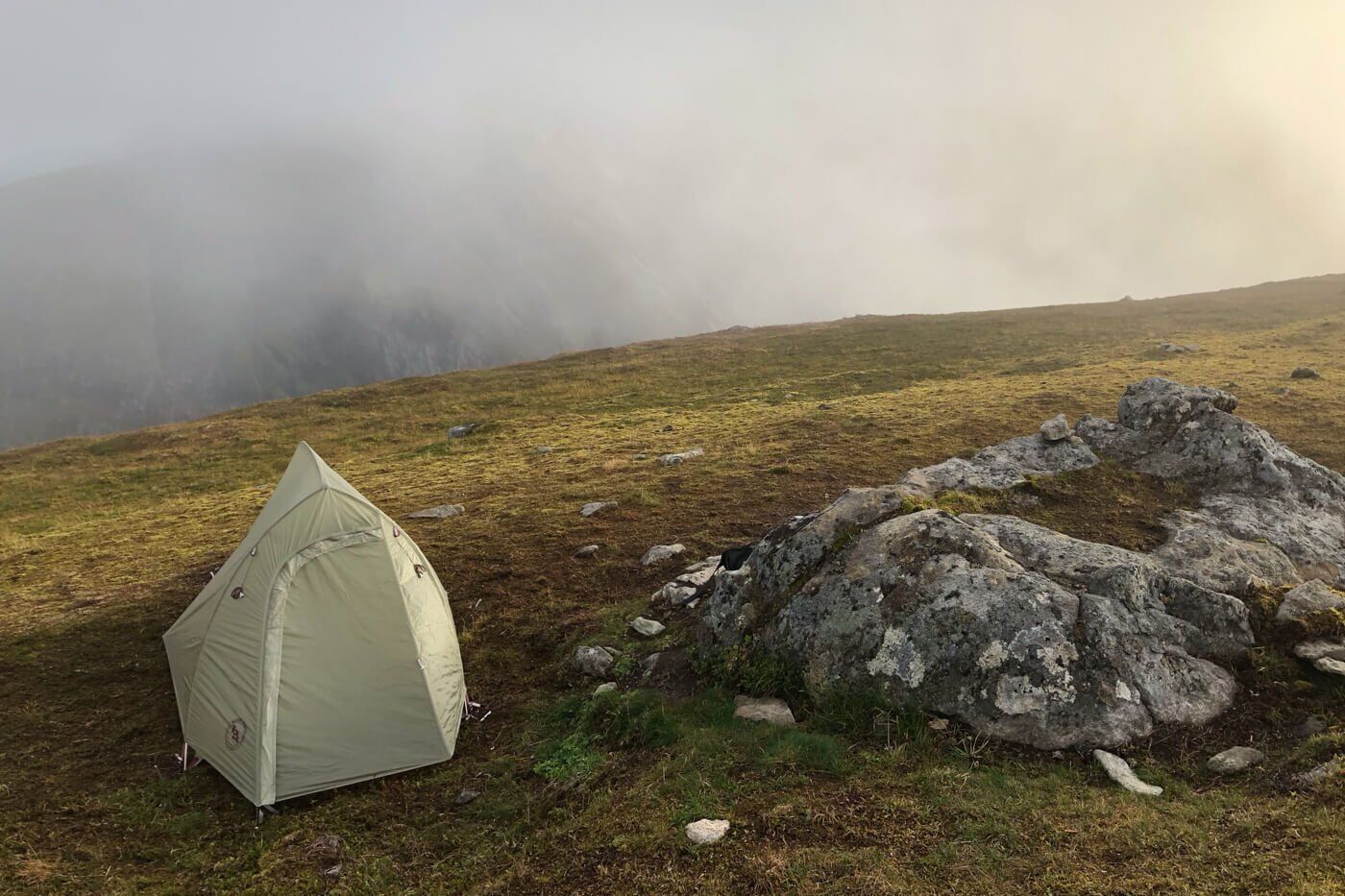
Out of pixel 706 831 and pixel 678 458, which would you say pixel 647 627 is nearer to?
pixel 706 831

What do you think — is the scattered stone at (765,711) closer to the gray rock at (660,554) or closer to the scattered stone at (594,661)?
the scattered stone at (594,661)

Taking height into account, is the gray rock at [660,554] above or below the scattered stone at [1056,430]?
below

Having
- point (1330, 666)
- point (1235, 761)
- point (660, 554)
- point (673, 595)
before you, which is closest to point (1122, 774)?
point (1235, 761)

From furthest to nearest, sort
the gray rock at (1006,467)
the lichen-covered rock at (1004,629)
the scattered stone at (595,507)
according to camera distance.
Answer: the scattered stone at (595,507) < the gray rock at (1006,467) < the lichen-covered rock at (1004,629)

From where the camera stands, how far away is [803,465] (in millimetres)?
22312

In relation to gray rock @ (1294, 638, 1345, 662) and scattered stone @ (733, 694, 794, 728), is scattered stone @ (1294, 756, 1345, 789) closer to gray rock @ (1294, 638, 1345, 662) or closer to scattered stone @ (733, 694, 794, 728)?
gray rock @ (1294, 638, 1345, 662)

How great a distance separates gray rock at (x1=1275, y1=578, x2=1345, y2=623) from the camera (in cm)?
806

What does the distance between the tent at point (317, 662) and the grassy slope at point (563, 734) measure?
1.52 feet

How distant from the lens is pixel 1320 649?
7570 millimetres

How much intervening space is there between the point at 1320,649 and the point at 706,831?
7.49m

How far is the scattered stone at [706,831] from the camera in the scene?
254 inches

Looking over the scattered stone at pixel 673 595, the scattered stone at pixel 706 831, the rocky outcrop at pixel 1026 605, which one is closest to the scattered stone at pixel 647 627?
the scattered stone at pixel 673 595

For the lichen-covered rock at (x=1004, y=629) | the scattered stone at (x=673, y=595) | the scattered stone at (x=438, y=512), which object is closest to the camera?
the lichen-covered rock at (x=1004, y=629)

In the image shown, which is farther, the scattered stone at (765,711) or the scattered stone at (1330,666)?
the scattered stone at (765,711)
